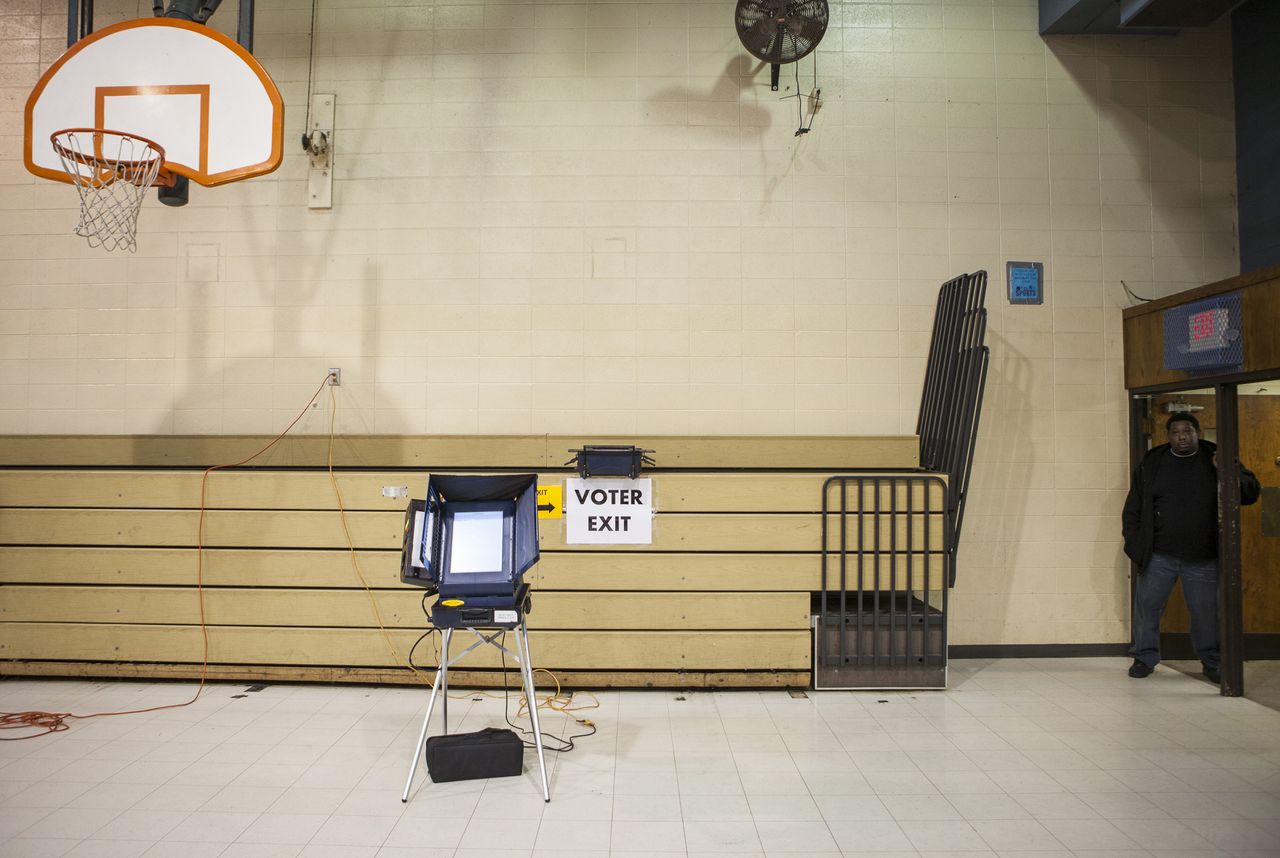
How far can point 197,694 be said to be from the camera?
411cm

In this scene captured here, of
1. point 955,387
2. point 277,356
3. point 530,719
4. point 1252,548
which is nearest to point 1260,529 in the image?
point 1252,548

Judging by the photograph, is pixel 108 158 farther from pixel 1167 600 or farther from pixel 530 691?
pixel 1167 600

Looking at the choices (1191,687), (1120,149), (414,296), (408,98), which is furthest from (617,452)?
(1120,149)

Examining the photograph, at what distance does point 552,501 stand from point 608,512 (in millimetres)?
325

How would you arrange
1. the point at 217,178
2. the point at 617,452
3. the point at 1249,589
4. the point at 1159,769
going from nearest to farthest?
the point at 1159,769 → the point at 217,178 → the point at 617,452 → the point at 1249,589

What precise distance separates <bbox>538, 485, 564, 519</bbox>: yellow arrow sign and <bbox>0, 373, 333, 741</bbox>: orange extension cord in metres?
1.39

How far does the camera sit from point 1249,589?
15.8 feet

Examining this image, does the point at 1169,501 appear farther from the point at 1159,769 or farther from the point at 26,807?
the point at 26,807

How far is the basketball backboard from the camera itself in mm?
3549

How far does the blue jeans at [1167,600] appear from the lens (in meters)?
4.26

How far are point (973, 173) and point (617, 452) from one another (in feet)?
10.1

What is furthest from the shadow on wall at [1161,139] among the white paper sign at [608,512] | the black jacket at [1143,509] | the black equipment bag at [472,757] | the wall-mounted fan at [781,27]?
the black equipment bag at [472,757]

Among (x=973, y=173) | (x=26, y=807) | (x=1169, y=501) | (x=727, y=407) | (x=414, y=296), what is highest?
(x=973, y=173)

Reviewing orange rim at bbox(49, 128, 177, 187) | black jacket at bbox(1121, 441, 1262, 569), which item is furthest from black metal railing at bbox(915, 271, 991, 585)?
orange rim at bbox(49, 128, 177, 187)
